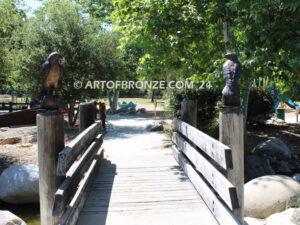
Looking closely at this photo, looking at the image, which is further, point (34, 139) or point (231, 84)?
point (34, 139)

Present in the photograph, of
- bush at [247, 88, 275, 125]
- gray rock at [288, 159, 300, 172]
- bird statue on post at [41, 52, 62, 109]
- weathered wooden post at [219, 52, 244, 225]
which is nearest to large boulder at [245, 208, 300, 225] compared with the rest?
weathered wooden post at [219, 52, 244, 225]

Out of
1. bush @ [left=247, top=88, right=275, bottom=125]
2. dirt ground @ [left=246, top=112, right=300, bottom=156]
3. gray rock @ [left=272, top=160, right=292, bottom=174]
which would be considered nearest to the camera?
gray rock @ [left=272, top=160, right=292, bottom=174]

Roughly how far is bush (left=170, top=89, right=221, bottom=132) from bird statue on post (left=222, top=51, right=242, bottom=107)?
5.83 meters

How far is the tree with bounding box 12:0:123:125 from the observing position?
42.3ft

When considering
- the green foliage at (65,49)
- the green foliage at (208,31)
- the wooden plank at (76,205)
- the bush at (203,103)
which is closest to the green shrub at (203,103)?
the bush at (203,103)

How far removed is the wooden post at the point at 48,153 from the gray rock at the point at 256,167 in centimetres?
561

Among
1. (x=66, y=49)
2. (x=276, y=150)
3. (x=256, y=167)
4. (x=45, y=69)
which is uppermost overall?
(x=66, y=49)

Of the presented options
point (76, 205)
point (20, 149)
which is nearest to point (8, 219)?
point (76, 205)

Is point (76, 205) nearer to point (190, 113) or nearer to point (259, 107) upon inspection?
point (190, 113)

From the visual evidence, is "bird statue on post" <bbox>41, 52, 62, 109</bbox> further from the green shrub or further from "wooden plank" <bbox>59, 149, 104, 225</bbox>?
the green shrub

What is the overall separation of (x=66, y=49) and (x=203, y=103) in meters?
6.80

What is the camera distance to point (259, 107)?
13273 millimetres

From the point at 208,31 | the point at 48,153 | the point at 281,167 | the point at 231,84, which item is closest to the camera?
the point at 48,153

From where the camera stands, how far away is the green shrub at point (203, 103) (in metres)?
9.53
